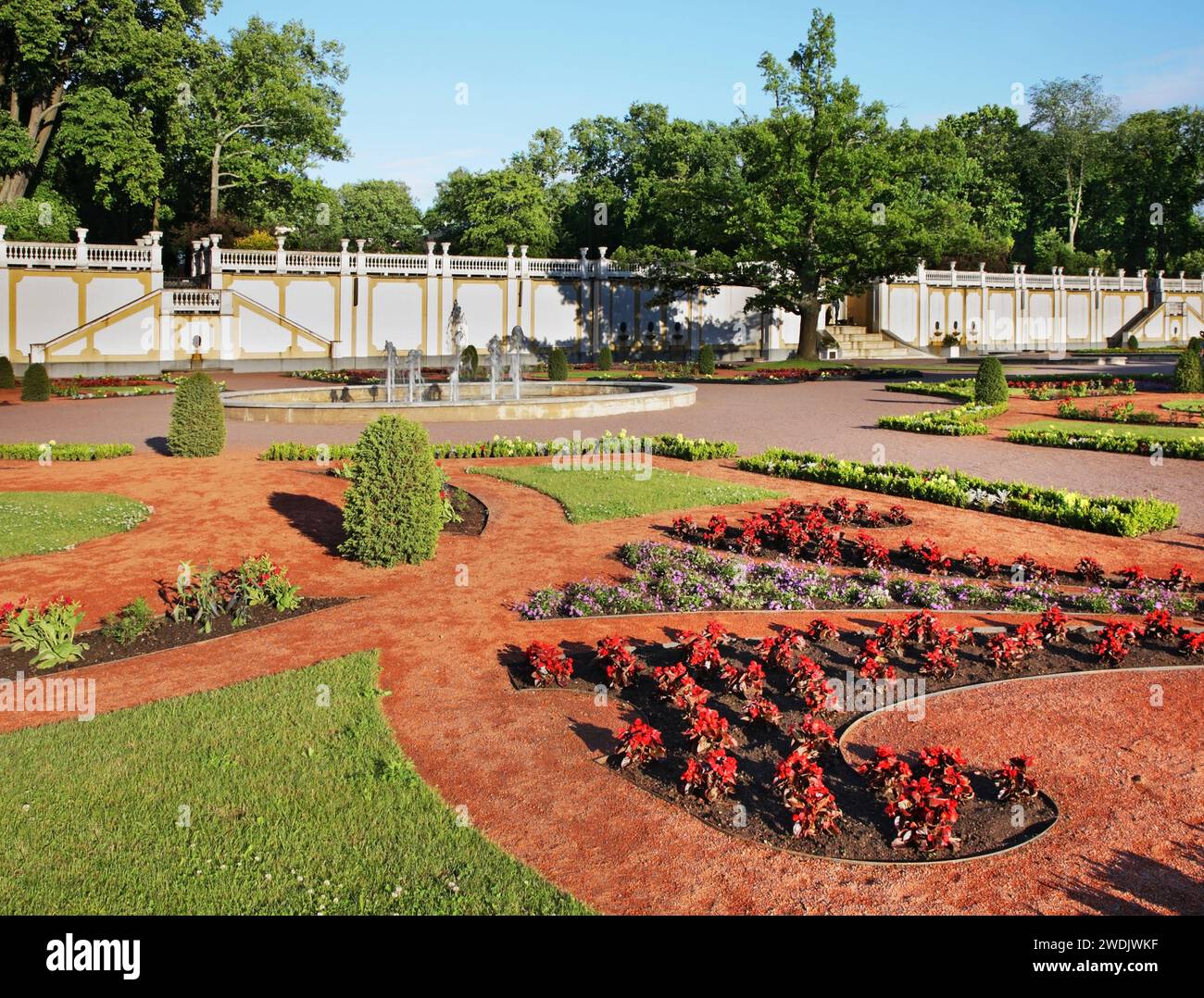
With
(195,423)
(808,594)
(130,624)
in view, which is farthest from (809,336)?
(130,624)

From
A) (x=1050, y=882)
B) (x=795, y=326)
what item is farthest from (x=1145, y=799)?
(x=795, y=326)

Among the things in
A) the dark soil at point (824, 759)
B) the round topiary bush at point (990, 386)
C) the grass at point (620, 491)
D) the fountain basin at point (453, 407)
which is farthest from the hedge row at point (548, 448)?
the dark soil at point (824, 759)

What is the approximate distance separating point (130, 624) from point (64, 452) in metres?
10.8

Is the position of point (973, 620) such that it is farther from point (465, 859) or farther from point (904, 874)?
point (465, 859)

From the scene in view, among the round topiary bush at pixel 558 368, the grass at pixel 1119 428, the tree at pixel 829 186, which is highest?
the tree at pixel 829 186

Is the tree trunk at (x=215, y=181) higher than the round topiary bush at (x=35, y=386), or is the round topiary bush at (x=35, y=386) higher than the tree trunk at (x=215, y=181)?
the tree trunk at (x=215, y=181)

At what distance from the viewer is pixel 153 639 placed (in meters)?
8.94

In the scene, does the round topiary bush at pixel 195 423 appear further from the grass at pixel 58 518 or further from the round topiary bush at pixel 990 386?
the round topiary bush at pixel 990 386

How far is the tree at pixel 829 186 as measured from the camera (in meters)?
38.9

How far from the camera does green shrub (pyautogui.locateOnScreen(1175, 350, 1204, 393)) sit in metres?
28.3

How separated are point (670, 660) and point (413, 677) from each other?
1.94 meters

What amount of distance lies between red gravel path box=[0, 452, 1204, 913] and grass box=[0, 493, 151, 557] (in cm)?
37

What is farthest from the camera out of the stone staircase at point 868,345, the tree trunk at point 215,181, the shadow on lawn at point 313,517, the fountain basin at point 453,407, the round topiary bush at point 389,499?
the stone staircase at point 868,345

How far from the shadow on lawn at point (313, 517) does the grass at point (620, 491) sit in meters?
2.79
